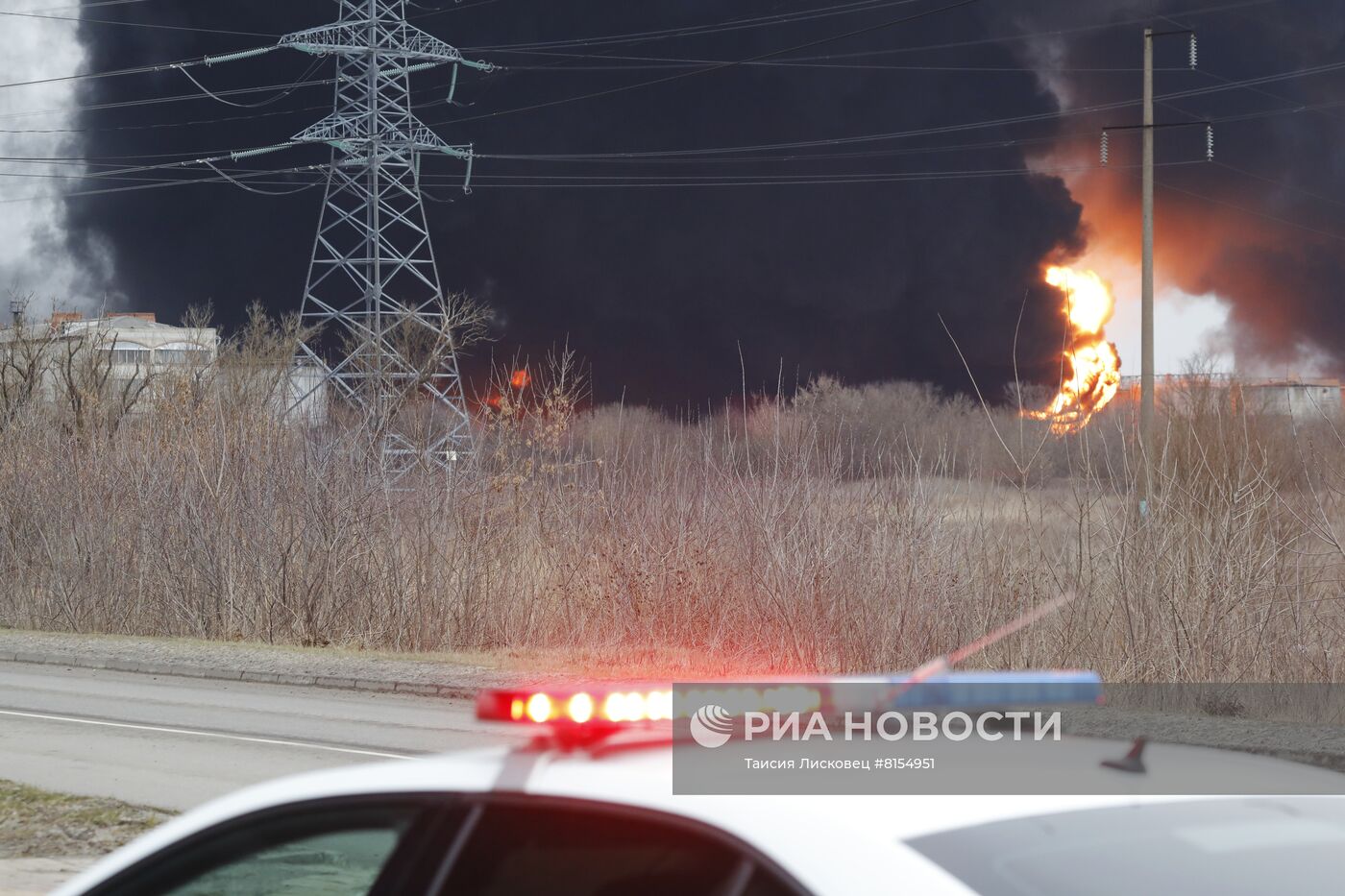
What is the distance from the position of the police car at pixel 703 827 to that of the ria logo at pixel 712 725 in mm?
38

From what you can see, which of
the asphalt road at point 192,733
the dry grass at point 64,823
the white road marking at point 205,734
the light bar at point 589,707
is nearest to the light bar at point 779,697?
the light bar at point 589,707

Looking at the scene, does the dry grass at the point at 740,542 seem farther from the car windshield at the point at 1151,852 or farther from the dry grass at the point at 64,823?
the car windshield at the point at 1151,852

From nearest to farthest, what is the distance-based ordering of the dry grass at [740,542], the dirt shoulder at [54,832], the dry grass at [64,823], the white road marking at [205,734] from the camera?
1. the dirt shoulder at [54,832]
2. the dry grass at [64,823]
3. the white road marking at [205,734]
4. the dry grass at [740,542]

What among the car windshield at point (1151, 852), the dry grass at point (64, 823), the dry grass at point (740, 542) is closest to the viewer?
the car windshield at point (1151, 852)

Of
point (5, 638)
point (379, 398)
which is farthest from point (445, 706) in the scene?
point (5, 638)

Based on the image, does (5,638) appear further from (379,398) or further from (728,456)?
(728,456)

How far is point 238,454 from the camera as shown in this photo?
77.7 ft

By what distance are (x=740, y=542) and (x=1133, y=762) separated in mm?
14108

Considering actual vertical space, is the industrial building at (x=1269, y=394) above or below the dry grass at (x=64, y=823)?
above

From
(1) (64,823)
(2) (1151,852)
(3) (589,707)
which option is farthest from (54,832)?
(2) (1151,852)

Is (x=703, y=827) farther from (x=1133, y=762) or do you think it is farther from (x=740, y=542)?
(x=740, y=542)

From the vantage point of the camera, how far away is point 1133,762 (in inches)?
88.0

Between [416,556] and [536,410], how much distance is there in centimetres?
337

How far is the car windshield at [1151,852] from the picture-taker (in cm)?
178
